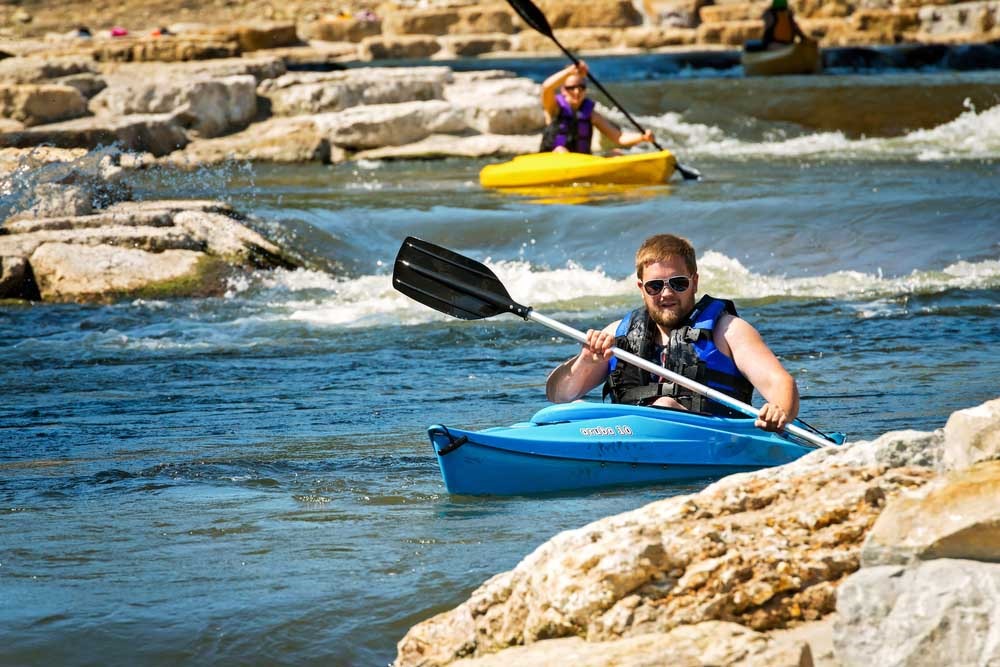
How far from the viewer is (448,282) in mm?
4660

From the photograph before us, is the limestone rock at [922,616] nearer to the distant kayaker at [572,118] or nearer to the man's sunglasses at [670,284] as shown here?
the man's sunglasses at [670,284]

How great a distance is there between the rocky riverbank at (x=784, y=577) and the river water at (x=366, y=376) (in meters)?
0.49

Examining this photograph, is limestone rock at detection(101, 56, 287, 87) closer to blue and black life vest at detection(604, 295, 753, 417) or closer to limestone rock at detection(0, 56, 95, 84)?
limestone rock at detection(0, 56, 95, 84)

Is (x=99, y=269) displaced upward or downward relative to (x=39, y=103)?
downward

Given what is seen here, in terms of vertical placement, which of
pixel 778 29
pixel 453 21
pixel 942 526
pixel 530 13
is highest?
pixel 530 13

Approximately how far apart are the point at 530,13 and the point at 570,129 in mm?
1061

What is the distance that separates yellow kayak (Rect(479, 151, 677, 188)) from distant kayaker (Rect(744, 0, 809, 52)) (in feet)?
30.0

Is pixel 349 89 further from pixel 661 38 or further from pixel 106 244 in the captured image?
pixel 661 38

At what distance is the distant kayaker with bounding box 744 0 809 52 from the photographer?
20.2 meters

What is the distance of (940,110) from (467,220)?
27.7ft

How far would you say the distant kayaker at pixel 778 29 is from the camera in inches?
797

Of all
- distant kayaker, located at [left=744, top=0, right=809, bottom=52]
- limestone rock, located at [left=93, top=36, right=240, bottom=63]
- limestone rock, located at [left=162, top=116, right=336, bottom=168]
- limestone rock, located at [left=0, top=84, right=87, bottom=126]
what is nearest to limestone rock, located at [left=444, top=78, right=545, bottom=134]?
limestone rock, located at [left=162, top=116, right=336, bottom=168]

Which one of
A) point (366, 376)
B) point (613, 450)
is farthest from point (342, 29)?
point (613, 450)

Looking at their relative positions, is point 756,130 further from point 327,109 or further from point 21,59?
point 21,59
